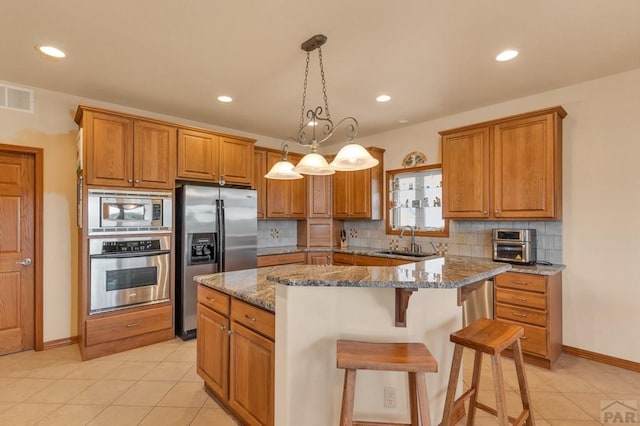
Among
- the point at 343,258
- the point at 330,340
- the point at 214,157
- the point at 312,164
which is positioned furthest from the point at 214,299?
the point at 343,258

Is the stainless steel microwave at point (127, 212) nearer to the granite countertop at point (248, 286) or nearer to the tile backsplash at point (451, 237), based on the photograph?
the granite countertop at point (248, 286)

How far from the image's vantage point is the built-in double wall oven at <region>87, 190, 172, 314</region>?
309 centimetres

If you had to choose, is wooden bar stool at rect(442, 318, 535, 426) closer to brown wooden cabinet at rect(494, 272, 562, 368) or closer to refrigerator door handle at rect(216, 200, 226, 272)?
brown wooden cabinet at rect(494, 272, 562, 368)

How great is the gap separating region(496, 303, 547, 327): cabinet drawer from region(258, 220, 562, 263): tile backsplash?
71 centimetres

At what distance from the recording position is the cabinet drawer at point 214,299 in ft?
7.04

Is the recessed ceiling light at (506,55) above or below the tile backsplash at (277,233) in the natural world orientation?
above

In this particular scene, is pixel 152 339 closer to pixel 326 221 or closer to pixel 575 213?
pixel 326 221

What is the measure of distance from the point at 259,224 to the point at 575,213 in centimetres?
394

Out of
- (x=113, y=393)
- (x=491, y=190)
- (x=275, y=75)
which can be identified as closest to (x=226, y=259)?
(x=113, y=393)

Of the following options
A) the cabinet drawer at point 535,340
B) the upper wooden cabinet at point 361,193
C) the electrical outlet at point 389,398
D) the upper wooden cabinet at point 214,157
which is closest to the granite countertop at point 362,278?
the electrical outlet at point 389,398

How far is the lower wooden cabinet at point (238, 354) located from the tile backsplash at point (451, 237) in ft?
8.97

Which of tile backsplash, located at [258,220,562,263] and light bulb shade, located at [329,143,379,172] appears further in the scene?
tile backsplash, located at [258,220,562,263]

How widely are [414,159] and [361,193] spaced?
2.94ft

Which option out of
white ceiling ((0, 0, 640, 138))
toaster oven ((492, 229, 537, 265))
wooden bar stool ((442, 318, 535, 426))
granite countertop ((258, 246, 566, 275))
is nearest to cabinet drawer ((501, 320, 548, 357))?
granite countertop ((258, 246, 566, 275))
